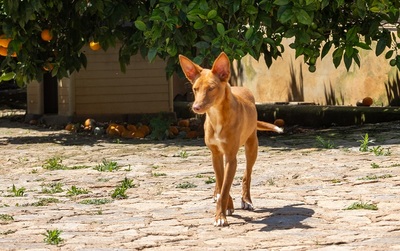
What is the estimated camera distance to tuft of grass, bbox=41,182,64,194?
899 centimetres

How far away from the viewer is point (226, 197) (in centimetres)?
716

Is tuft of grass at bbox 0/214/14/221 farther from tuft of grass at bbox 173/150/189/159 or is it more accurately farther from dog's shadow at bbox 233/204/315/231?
tuft of grass at bbox 173/150/189/159

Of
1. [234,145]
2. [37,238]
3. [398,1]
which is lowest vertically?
[37,238]

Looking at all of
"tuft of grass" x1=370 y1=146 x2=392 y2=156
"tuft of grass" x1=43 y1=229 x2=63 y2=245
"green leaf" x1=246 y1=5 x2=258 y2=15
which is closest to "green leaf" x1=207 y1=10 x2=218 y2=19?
"green leaf" x1=246 y1=5 x2=258 y2=15

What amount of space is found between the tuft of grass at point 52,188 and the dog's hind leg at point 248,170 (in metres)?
2.04

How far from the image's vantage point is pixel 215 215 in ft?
23.6

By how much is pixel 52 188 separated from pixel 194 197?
1602 mm

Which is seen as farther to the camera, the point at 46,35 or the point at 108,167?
the point at 46,35

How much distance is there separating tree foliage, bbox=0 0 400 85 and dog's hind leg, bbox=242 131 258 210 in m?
2.84

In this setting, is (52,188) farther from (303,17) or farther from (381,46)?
(381,46)

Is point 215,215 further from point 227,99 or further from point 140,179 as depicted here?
point 140,179

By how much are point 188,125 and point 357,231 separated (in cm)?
963

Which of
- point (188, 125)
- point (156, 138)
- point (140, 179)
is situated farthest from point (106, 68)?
point (140, 179)

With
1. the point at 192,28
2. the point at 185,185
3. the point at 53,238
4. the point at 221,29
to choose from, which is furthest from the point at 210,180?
the point at 192,28
